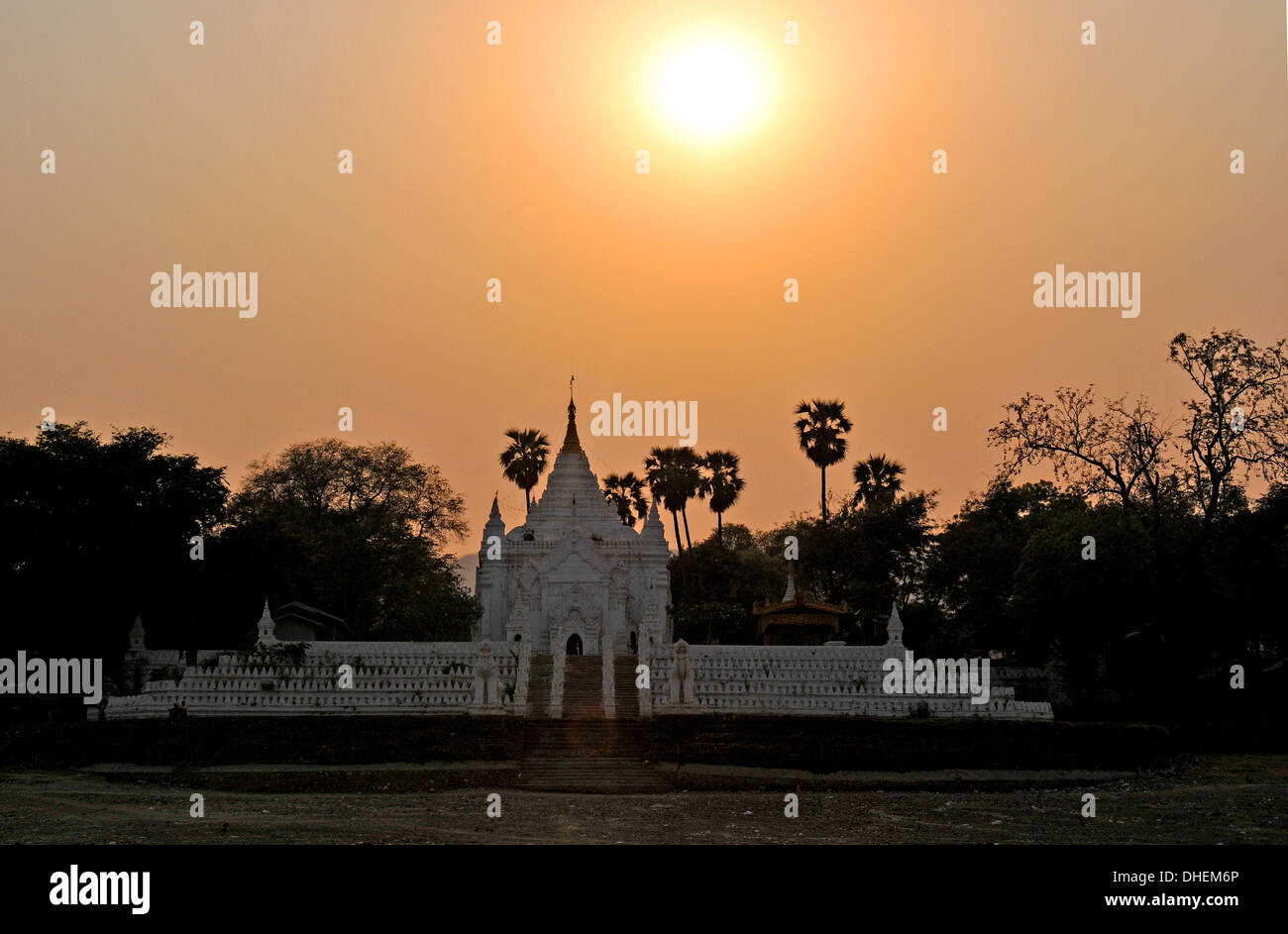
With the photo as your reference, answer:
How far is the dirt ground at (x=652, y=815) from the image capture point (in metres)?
24.0

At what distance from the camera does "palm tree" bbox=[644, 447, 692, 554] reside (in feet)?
226

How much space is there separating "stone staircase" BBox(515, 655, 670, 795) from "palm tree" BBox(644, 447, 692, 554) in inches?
1059

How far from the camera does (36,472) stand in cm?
4262

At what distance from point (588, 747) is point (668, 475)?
1345 inches

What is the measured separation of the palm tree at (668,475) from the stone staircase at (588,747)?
26.9m

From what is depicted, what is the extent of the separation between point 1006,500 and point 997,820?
3099 cm
